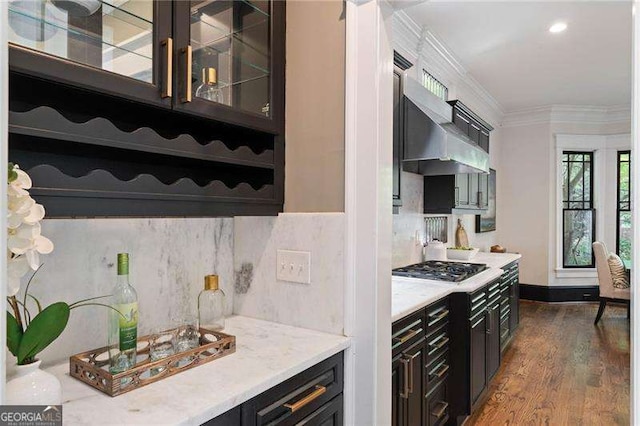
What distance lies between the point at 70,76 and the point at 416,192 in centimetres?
312

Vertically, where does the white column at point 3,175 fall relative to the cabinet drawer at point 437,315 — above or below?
above

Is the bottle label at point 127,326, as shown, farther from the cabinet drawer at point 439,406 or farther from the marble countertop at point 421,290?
the cabinet drawer at point 439,406

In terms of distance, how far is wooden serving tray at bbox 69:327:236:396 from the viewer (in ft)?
3.32

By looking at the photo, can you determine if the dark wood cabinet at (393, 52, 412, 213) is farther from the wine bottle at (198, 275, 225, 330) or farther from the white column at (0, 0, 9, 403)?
the white column at (0, 0, 9, 403)

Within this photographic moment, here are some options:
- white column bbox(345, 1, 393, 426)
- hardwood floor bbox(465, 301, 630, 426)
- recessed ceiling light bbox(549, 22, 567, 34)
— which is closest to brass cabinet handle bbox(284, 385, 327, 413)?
white column bbox(345, 1, 393, 426)

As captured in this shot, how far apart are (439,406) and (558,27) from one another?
10.7 ft

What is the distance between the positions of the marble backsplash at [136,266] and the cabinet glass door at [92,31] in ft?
1.58

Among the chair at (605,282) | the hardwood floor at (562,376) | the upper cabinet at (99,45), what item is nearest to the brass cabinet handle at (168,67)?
the upper cabinet at (99,45)

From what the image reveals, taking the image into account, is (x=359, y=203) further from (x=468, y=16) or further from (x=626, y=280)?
(x=626, y=280)

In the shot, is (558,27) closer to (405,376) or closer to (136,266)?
(405,376)

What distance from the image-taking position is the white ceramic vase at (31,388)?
824mm

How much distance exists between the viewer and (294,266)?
5.11 feet

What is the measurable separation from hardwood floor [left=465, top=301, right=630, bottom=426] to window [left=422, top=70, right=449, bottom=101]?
8.72 ft

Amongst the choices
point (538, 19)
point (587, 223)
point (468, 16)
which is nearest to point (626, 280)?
point (587, 223)
